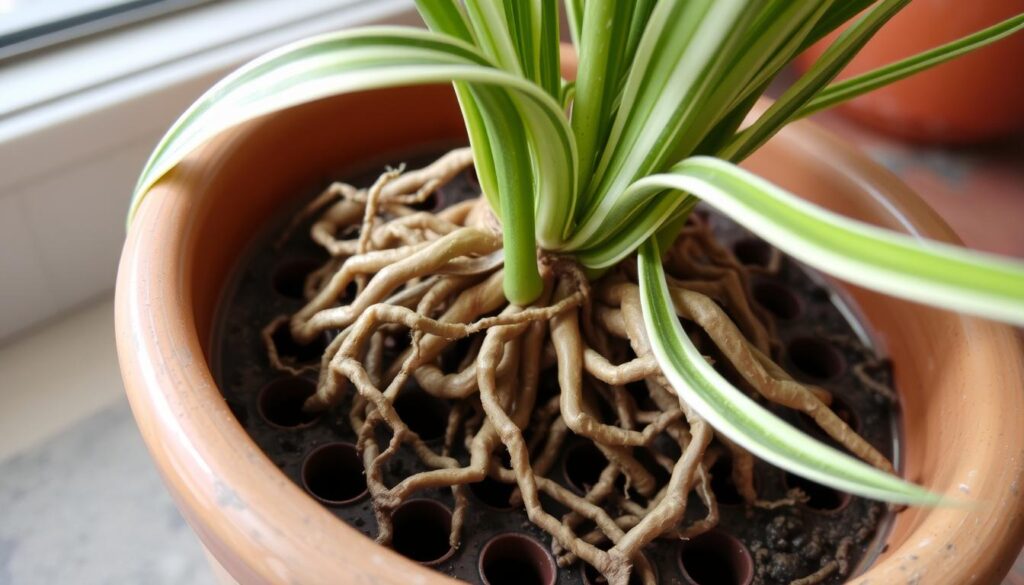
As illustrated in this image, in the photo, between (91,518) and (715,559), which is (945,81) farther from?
(91,518)

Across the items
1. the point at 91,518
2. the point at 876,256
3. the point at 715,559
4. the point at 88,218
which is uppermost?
the point at 876,256

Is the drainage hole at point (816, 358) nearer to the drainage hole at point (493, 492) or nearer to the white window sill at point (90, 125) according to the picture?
the drainage hole at point (493, 492)

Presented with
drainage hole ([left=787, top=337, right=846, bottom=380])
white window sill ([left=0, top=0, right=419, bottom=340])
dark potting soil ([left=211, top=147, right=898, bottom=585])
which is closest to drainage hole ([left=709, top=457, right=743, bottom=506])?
dark potting soil ([left=211, top=147, right=898, bottom=585])

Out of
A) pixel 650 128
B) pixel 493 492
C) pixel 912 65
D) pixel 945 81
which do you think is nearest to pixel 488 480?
pixel 493 492

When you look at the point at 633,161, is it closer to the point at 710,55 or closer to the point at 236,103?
the point at 710,55

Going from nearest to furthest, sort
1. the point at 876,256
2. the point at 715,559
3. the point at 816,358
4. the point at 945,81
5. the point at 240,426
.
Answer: the point at 876,256 < the point at 240,426 < the point at 715,559 < the point at 816,358 < the point at 945,81

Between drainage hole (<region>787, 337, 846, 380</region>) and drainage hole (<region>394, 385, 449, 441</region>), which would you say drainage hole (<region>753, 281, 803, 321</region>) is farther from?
drainage hole (<region>394, 385, 449, 441</region>)

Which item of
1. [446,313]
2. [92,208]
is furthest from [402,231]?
[92,208]
